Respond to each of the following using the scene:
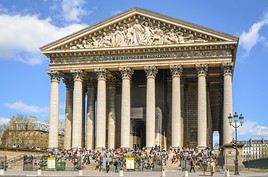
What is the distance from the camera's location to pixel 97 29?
209 feet

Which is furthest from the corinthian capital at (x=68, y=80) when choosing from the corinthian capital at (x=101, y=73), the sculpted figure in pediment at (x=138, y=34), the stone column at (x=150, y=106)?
the stone column at (x=150, y=106)

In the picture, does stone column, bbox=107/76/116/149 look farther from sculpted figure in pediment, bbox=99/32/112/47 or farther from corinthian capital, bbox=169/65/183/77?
corinthian capital, bbox=169/65/183/77

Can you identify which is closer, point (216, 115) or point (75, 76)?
point (75, 76)

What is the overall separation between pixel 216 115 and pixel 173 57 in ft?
93.1

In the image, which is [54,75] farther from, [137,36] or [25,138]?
[25,138]

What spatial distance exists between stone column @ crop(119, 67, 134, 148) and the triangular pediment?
11.0 ft

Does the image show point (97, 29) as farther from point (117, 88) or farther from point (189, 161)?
point (189, 161)

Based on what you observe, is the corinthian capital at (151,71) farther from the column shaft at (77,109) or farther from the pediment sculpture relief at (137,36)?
the column shaft at (77,109)

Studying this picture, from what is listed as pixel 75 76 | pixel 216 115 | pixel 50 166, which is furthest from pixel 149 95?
pixel 216 115

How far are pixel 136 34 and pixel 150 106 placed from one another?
29.7 feet

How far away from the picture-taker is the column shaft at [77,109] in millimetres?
62772

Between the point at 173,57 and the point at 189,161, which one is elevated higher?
the point at 173,57

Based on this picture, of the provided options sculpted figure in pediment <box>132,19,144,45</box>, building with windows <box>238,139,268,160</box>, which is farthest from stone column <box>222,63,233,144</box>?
→ sculpted figure in pediment <box>132,19,144,45</box>

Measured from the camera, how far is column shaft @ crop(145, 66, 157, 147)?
60.1 metres
